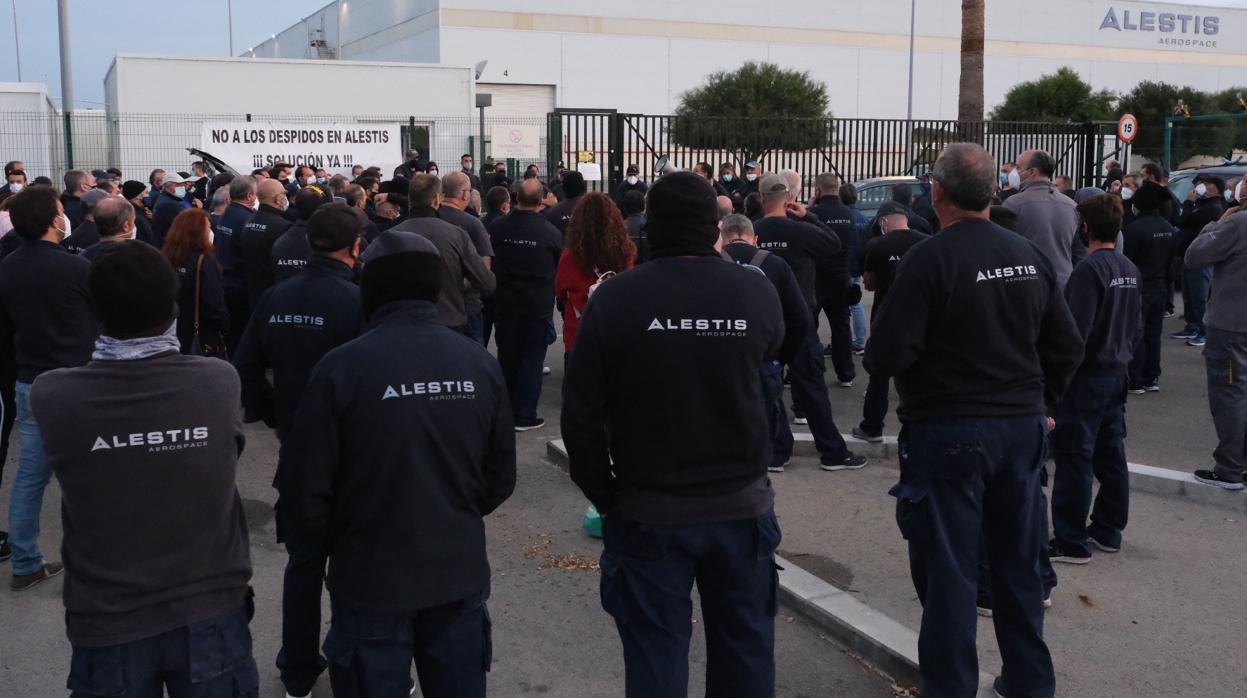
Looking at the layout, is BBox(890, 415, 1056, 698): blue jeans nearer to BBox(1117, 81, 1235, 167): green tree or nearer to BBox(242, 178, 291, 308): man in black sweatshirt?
BBox(242, 178, 291, 308): man in black sweatshirt

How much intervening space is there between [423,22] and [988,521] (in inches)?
2177

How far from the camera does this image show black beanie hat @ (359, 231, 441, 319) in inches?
132

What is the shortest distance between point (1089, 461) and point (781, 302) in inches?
90.9

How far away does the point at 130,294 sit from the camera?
120 inches

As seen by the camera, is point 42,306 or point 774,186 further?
point 774,186

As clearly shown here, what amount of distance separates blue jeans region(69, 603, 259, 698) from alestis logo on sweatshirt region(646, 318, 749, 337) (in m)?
1.51

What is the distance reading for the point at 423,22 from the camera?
55.7 metres

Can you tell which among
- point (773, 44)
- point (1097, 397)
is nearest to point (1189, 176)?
point (1097, 397)

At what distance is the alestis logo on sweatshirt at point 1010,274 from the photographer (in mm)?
4066

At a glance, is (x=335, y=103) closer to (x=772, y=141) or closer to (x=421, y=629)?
(x=772, y=141)

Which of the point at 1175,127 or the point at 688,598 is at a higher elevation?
the point at 1175,127

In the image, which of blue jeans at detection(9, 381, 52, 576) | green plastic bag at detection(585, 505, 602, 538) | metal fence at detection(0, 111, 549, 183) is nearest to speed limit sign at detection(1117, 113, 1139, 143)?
metal fence at detection(0, 111, 549, 183)

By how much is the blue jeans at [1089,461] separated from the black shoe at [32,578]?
524 cm

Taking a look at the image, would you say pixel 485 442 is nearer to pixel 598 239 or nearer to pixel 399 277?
pixel 399 277
